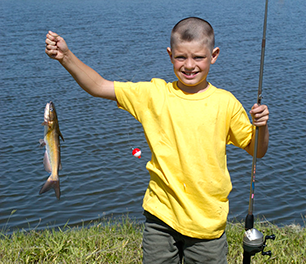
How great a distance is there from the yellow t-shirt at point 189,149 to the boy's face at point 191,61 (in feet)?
0.37

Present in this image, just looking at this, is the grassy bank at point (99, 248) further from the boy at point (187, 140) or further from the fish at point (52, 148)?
the fish at point (52, 148)

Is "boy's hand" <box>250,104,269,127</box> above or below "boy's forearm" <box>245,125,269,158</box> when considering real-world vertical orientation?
above

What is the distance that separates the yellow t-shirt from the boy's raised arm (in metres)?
0.08

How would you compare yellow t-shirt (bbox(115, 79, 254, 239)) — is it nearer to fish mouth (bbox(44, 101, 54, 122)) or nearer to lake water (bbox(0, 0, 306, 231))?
fish mouth (bbox(44, 101, 54, 122))

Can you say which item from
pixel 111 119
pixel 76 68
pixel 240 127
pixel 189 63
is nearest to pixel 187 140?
pixel 240 127

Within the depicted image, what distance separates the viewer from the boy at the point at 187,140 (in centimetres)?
256

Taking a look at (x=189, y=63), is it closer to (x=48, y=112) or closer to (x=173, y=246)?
(x=48, y=112)

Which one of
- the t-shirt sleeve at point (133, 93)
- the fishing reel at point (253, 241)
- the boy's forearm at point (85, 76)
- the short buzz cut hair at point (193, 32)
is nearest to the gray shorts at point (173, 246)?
the fishing reel at point (253, 241)

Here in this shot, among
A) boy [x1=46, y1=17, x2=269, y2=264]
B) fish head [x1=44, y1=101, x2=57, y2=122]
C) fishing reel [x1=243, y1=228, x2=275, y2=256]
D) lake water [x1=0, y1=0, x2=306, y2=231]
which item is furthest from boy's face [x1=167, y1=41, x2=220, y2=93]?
lake water [x1=0, y1=0, x2=306, y2=231]

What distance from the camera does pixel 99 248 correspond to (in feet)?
12.4

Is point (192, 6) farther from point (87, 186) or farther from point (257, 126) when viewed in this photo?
point (257, 126)

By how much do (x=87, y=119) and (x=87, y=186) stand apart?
2453 mm

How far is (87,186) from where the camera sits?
264 inches

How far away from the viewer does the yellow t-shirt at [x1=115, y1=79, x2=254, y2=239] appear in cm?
258
